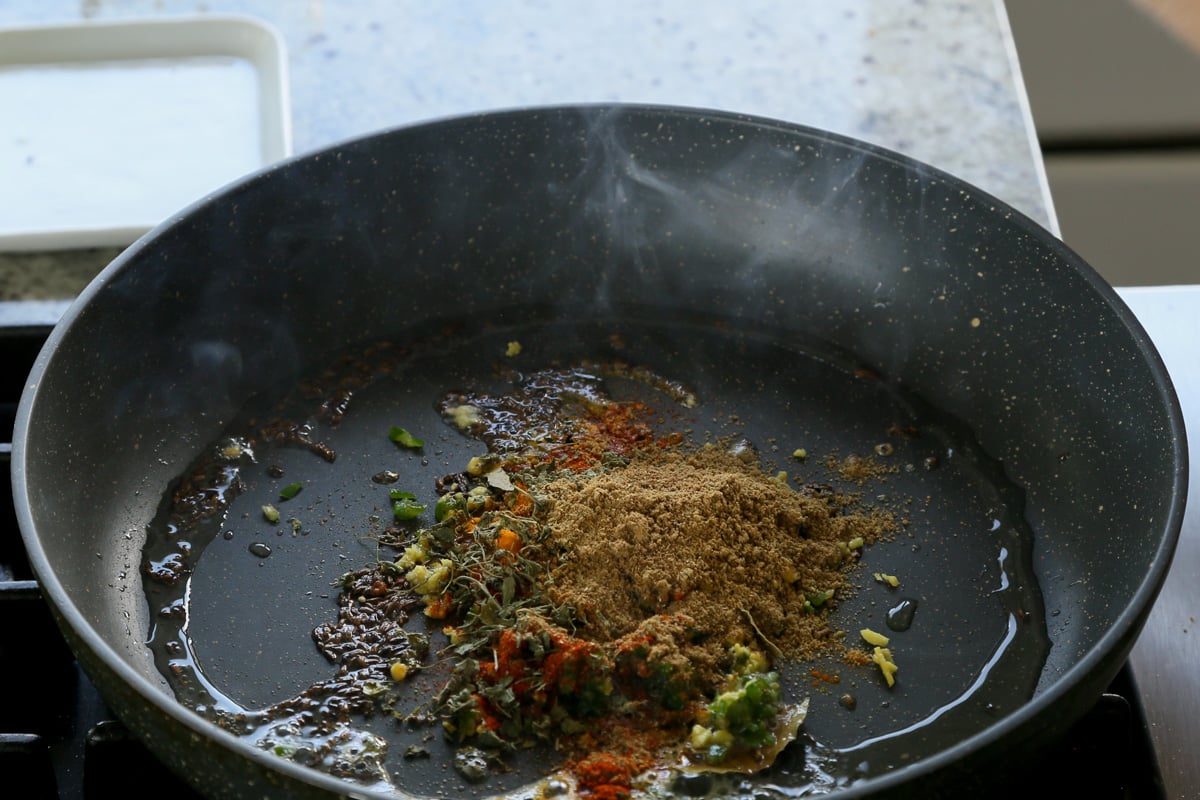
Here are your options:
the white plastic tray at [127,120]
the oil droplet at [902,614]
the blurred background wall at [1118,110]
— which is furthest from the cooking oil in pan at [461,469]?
the blurred background wall at [1118,110]

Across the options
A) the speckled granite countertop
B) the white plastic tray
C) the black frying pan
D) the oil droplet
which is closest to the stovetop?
the black frying pan

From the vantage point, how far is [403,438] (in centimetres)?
124

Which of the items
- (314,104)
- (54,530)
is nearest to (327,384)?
(54,530)

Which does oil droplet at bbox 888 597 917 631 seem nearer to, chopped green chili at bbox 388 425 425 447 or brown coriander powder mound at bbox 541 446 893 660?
brown coriander powder mound at bbox 541 446 893 660

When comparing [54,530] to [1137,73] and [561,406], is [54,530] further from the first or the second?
[1137,73]

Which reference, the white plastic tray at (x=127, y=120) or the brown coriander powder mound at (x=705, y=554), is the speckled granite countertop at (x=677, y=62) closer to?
the white plastic tray at (x=127, y=120)

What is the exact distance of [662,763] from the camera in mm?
920

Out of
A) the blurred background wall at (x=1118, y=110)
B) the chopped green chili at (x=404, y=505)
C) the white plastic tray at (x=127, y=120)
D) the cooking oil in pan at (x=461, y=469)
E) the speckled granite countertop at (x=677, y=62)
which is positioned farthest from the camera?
the blurred background wall at (x=1118, y=110)

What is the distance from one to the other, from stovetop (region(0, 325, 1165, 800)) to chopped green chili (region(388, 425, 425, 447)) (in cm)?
38

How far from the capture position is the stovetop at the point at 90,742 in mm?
863

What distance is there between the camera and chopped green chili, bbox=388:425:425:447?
4.06 ft

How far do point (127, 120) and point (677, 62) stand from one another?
784 mm

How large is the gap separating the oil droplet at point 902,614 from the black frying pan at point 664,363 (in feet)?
0.05

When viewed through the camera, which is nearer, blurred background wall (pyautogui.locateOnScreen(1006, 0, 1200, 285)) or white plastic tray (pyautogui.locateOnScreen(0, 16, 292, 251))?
white plastic tray (pyautogui.locateOnScreen(0, 16, 292, 251))
